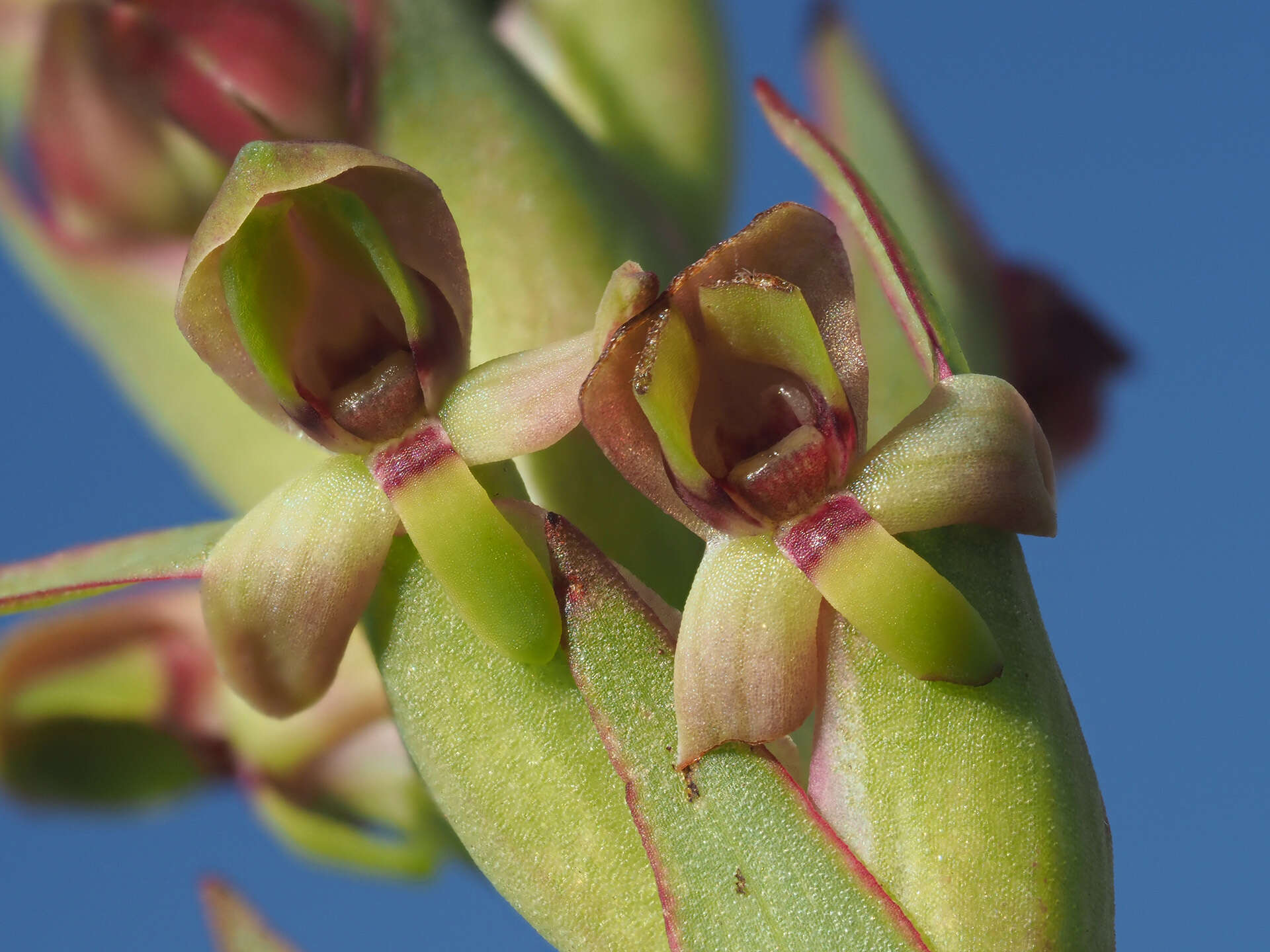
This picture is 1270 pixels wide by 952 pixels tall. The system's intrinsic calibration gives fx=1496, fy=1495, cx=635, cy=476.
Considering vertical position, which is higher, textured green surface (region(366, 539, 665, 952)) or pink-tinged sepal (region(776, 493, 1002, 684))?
pink-tinged sepal (region(776, 493, 1002, 684))

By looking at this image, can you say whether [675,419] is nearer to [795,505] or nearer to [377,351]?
[795,505]

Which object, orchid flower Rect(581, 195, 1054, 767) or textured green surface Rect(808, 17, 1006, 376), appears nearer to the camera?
orchid flower Rect(581, 195, 1054, 767)

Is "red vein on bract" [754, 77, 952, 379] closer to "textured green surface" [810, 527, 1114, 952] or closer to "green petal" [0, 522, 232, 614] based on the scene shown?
"textured green surface" [810, 527, 1114, 952]

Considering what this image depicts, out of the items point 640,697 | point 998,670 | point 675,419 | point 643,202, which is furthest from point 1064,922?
point 643,202

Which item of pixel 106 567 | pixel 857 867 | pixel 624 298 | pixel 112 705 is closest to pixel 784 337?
pixel 624 298

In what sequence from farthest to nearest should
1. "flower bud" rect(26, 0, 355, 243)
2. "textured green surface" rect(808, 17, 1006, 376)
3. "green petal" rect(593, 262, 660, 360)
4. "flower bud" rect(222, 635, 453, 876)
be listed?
"flower bud" rect(222, 635, 453, 876) < "textured green surface" rect(808, 17, 1006, 376) < "flower bud" rect(26, 0, 355, 243) < "green petal" rect(593, 262, 660, 360)

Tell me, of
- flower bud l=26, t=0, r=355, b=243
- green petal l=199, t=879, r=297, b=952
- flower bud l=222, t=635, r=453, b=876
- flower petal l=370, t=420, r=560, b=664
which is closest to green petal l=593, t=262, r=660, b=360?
flower petal l=370, t=420, r=560, b=664

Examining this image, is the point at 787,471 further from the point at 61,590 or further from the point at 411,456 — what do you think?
the point at 61,590

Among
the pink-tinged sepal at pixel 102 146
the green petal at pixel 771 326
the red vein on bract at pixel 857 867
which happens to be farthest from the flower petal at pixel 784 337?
the pink-tinged sepal at pixel 102 146
